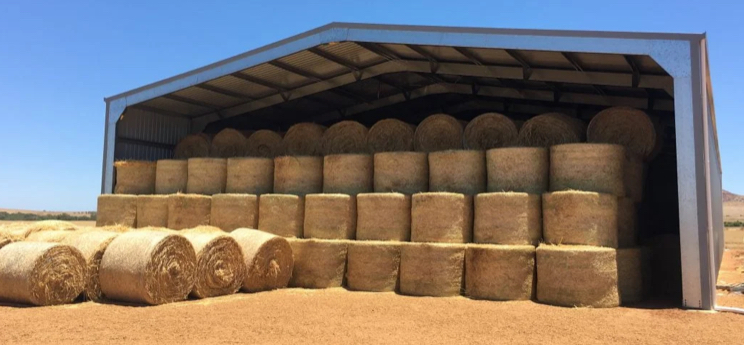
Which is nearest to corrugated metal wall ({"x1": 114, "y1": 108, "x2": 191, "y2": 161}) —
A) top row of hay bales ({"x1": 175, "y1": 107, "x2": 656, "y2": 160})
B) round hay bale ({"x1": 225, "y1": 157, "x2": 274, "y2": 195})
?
top row of hay bales ({"x1": 175, "y1": 107, "x2": 656, "y2": 160})

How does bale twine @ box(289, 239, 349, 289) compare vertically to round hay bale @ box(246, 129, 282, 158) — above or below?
below

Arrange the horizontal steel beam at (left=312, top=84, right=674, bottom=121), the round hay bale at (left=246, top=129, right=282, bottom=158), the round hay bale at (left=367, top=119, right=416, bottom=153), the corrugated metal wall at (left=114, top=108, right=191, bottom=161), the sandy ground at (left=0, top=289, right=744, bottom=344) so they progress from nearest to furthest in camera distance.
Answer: the sandy ground at (left=0, top=289, right=744, bottom=344) → the round hay bale at (left=367, top=119, right=416, bottom=153) → the horizontal steel beam at (left=312, top=84, right=674, bottom=121) → the round hay bale at (left=246, top=129, right=282, bottom=158) → the corrugated metal wall at (left=114, top=108, right=191, bottom=161)

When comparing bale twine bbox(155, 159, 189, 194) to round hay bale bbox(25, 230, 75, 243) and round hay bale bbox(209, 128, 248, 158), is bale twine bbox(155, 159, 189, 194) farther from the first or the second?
round hay bale bbox(25, 230, 75, 243)

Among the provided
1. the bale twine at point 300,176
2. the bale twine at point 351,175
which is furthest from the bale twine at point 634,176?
the bale twine at point 300,176

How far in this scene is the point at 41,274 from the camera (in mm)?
8516

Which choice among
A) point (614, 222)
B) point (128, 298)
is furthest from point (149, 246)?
point (614, 222)

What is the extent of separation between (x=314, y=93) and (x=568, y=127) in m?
6.40

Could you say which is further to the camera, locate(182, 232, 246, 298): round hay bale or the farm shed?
locate(182, 232, 246, 298): round hay bale

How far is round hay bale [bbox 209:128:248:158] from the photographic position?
14.2m

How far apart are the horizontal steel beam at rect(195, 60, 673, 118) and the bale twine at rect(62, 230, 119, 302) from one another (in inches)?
249

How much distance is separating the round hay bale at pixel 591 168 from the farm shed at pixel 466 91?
0.89 meters

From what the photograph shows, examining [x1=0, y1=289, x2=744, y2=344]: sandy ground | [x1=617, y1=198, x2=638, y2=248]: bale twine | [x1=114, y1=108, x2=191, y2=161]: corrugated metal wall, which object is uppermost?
[x1=114, y1=108, x2=191, y2=161]: corrugated metal wall

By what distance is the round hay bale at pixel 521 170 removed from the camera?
9.74 metres

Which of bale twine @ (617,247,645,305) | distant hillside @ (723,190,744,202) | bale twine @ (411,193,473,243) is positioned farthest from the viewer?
distant hillside @ (723,190,744,202)
